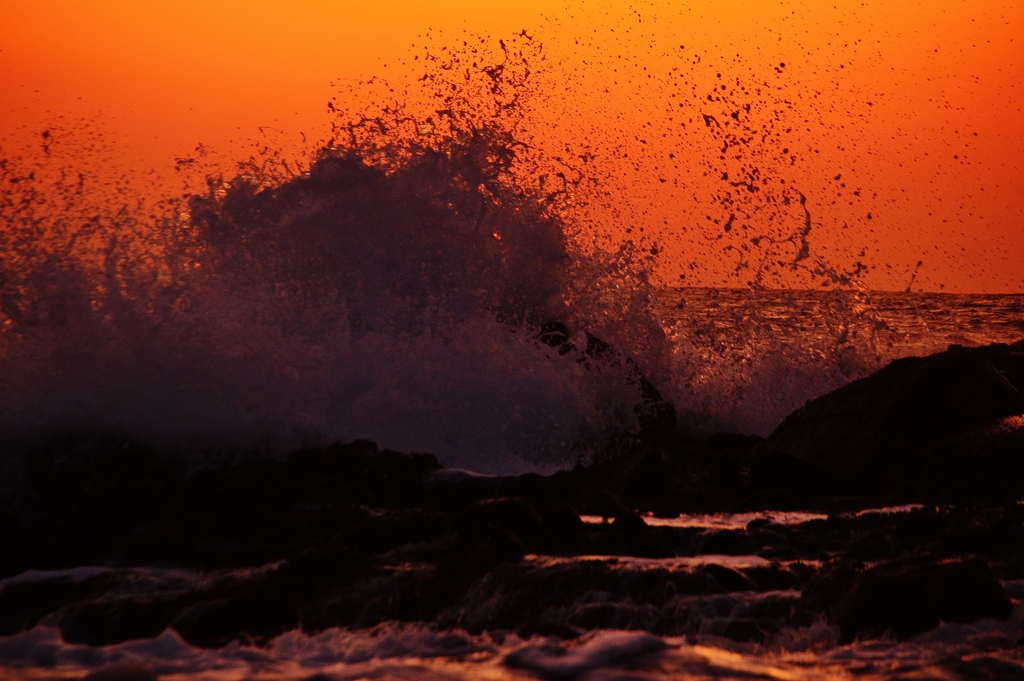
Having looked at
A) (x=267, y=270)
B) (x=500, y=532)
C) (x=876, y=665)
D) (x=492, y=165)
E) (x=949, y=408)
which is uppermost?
(x=492, y=165)

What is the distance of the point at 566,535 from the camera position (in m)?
4.52

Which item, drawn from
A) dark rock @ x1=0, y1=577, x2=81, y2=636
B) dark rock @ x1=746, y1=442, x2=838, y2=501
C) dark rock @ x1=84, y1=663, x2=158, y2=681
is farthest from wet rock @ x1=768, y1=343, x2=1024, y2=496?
dark rock @ x1=0, y1=577, x2=81, y2=636

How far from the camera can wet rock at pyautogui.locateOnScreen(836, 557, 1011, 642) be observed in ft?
10.7

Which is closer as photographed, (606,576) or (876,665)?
(876,665)

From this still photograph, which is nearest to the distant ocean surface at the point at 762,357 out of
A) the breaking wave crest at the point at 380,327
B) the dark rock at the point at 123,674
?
the breaking wave crest at the point at 380,327

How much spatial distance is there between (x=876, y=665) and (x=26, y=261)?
25.1 ft

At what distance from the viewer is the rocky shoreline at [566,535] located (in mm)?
3574

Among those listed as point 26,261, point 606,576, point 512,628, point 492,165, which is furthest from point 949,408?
point 26,261

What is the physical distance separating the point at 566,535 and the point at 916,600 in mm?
1653

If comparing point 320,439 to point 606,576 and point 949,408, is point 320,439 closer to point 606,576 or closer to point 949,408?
point 606,576

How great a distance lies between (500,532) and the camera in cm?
434

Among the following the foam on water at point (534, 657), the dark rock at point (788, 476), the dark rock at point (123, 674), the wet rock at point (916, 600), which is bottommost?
the foam on water at point (534, 657)

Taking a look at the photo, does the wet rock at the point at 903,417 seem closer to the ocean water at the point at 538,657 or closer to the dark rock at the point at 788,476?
the dark rock at the point at 788,476

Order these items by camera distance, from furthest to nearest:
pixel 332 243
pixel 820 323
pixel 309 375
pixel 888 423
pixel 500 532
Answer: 1. pixel 820 323
2. pixel 332 243
3. pixel 309 375
4. pixel 888 423
5. pixel 500 532
